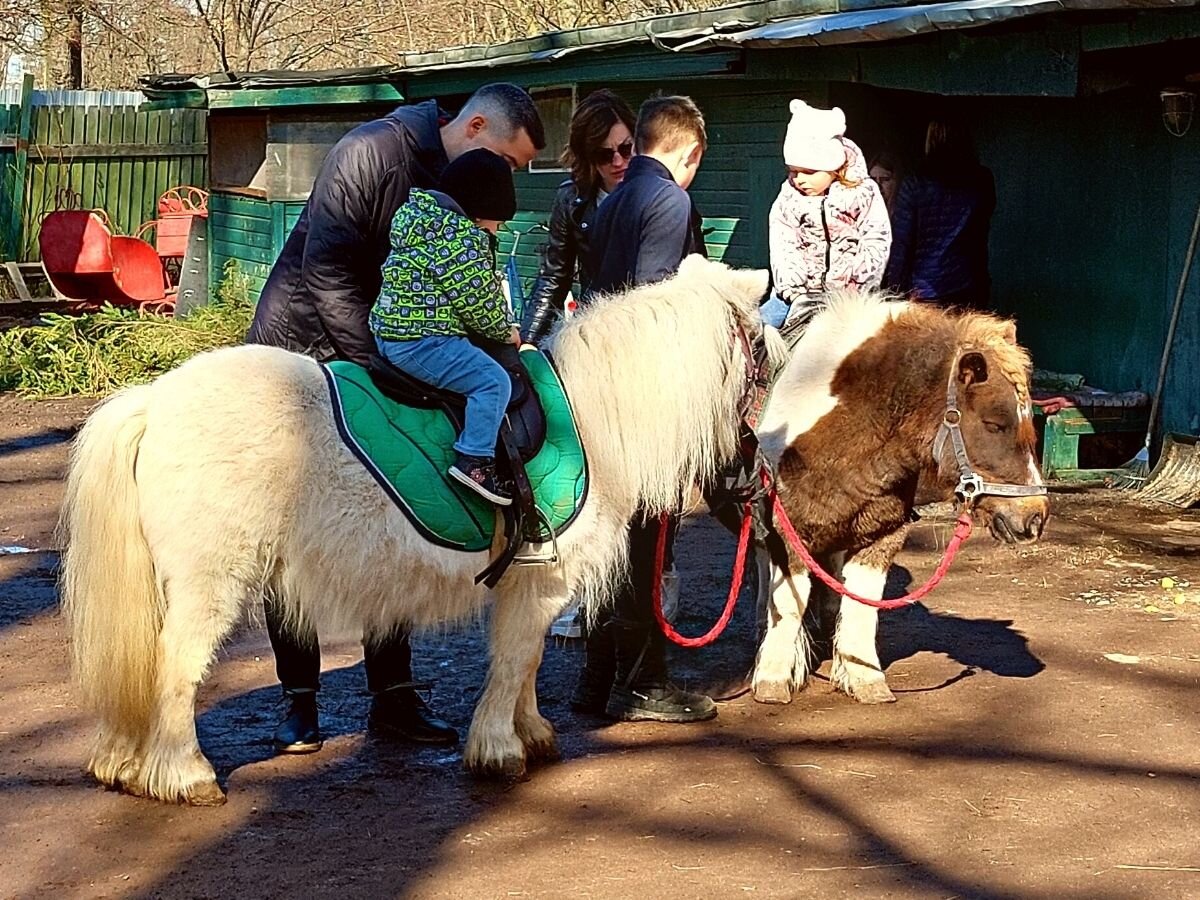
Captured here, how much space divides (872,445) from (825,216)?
127 cm

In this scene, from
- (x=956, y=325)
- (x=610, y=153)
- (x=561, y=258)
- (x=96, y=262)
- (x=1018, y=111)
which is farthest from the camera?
(x=96, y=262)

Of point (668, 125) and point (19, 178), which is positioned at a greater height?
point (668, 125)

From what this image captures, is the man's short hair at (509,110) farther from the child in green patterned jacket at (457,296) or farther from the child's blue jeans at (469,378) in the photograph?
the child's blue jeans at (469,378)

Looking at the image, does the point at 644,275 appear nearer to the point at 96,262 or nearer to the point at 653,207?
the point at 653,207

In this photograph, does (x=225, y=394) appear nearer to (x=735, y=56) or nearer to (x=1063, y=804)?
(x=1063, y=804)

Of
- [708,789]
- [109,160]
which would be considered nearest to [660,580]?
[708,789]

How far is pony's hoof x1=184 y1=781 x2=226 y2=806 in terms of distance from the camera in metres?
4.53

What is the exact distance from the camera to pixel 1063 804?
15.2ft

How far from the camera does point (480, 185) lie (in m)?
4.54

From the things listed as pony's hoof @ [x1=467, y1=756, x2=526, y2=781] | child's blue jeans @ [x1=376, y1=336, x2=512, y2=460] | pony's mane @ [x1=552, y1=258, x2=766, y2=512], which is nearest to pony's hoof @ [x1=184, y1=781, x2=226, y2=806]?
pony's hoof @ [x1=467, y1=756, x2=526, y2=781]

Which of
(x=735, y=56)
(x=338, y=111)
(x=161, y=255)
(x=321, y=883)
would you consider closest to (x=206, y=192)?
(x=161, y=255)

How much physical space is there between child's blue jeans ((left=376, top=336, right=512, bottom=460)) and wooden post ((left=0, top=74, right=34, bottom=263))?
1706 centimetres

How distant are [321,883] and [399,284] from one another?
167cm

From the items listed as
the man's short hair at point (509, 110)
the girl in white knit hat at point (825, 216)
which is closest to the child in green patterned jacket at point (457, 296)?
the man's short hair at point (509, 110)
